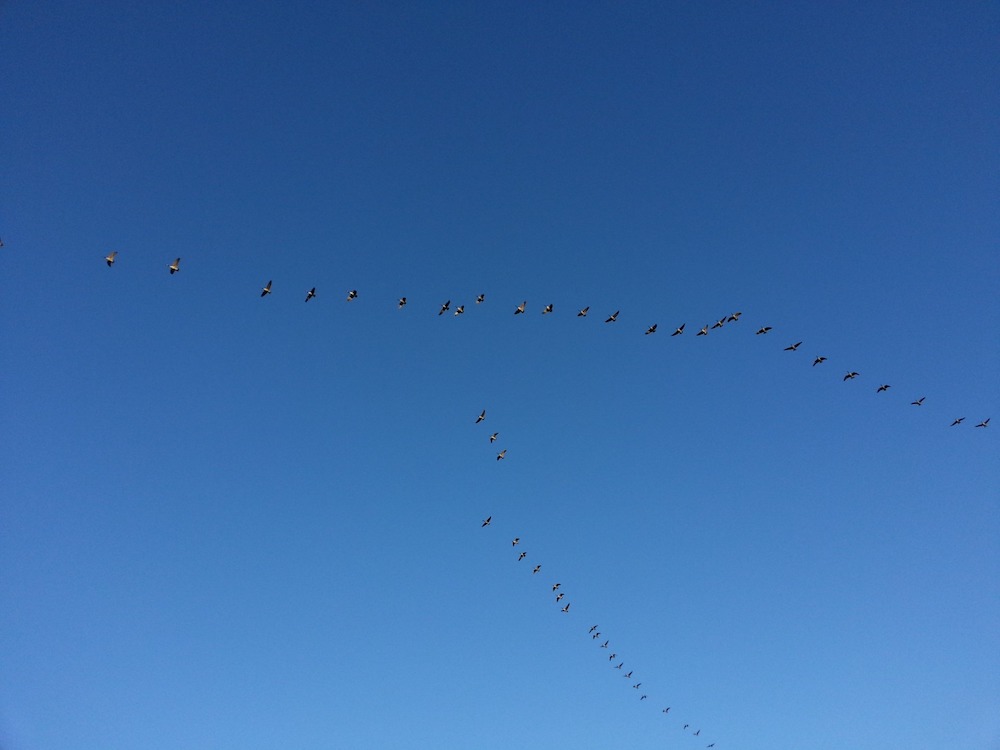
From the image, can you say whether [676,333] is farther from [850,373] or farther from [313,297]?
[313,297]

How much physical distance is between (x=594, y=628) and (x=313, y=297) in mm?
49262

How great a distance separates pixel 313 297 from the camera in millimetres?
47969

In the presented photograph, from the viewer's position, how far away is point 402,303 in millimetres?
49688

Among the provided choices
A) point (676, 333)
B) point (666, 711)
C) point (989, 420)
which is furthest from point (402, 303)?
point (666, 711)

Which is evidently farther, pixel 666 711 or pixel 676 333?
pixel 666 711

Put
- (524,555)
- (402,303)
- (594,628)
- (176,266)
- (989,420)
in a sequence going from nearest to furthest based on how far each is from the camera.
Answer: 1. (176,266)
2. (402,303)
3. (989,420)
4. (524,555)
5. (594,628)

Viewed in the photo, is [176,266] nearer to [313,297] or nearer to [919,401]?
[313,297]

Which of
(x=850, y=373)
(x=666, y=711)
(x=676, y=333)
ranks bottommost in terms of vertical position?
(x=666, y=711)

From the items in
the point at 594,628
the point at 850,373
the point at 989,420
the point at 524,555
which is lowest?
the point at 594,628

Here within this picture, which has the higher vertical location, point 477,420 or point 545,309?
point 545,309

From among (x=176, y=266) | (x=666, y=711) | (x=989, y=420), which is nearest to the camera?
(x=176, y=266)

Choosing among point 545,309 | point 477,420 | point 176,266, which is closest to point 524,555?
point 477,420

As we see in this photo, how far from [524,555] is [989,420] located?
45.1m

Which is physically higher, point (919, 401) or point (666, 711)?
point (919, 401)
